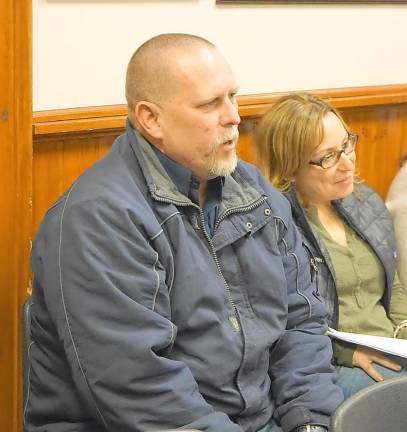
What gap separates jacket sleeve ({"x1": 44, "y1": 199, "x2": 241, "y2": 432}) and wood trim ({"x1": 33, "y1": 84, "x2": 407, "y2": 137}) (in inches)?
19.6

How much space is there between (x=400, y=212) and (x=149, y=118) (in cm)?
124

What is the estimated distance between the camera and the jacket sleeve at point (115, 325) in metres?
1.75

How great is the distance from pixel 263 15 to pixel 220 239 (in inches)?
40.0

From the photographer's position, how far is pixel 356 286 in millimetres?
2508

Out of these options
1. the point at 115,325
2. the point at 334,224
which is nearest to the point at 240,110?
the point at 334,224

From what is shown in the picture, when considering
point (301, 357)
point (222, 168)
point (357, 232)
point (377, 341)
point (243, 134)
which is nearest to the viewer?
point (222, 168)

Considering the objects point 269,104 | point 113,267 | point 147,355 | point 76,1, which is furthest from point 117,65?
point 147,355

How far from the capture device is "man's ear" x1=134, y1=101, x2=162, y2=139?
6.40 feet

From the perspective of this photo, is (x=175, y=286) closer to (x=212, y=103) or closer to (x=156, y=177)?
(x=156, y=177)

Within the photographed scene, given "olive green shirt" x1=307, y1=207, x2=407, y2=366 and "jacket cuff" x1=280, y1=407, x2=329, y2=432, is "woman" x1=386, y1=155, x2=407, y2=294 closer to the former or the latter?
"olive green shirt" x1=307, y1=207, x2=407, y2=366

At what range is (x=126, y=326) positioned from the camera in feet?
5.77

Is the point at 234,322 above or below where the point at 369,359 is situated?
above

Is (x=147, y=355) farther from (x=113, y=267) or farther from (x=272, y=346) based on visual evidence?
(x=272, y=346)

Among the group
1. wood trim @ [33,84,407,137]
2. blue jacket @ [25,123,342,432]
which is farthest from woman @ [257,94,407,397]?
blue jacket @ [25,123,342,432]
